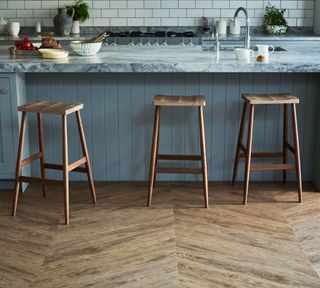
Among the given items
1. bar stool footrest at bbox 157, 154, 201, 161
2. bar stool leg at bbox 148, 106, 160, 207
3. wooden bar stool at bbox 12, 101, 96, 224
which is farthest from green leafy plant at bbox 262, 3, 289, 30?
wooden bar stool at bbox 12, 101, 96, 224

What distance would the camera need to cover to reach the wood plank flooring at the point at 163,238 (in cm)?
332

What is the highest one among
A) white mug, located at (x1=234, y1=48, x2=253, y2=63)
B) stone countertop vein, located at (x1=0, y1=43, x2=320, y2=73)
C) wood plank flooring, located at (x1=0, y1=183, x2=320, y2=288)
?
white mug, located at (x1=234, y1=48, x2=253, y2=63)

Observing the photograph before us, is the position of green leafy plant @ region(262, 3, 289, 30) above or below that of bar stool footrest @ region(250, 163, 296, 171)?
A: above

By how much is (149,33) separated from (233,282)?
161 inches

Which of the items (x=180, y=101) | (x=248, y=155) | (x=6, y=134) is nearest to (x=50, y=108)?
(x=6, y=134)

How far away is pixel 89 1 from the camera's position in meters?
6.93

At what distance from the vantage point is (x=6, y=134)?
4.51 metres

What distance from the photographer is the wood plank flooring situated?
3318mm

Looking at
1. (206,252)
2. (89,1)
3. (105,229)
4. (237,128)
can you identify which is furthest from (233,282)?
(89,1)

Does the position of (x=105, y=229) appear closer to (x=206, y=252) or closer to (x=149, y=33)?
(x=206, y=252)

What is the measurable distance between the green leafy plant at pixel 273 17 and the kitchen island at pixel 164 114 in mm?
2011

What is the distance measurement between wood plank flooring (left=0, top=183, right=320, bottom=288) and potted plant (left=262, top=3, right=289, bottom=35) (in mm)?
2456

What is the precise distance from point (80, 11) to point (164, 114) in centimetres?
260

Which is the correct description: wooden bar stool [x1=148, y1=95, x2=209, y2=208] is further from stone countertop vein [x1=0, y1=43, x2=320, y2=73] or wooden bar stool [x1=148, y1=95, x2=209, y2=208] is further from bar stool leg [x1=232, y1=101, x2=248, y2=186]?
bar stool leg [x1=232, y1=101, x2=248, y2=186]
